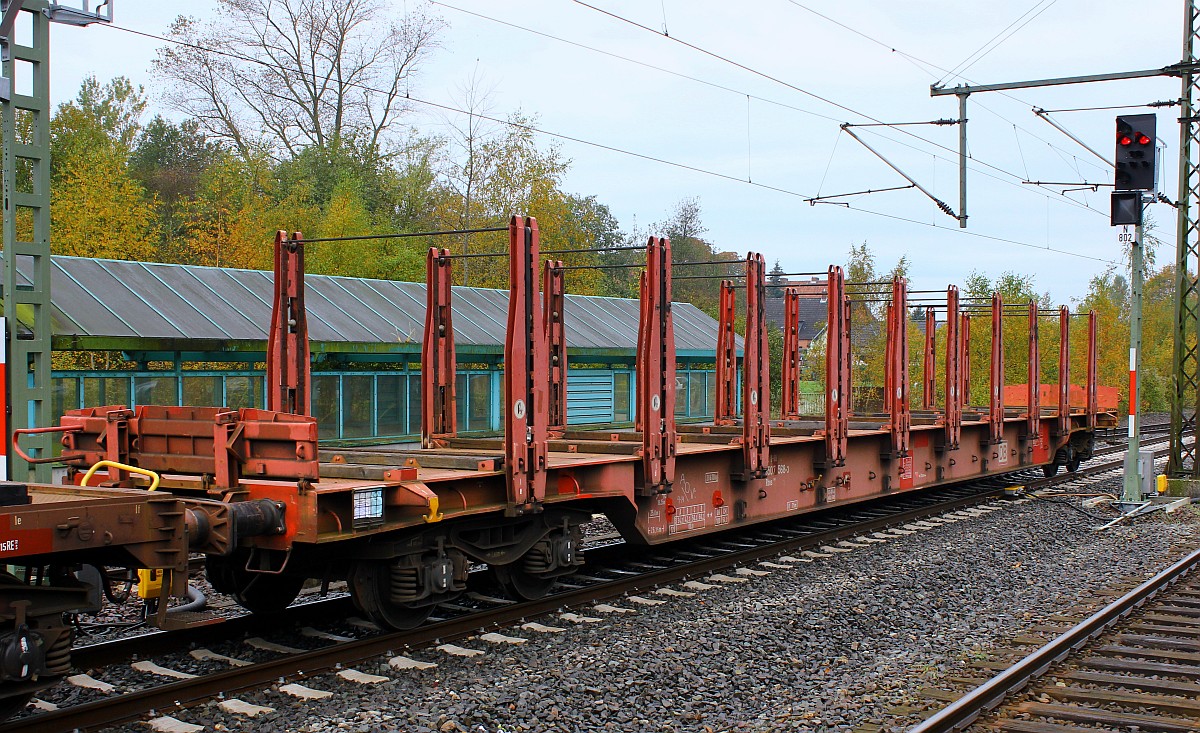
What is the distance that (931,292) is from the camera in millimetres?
17719

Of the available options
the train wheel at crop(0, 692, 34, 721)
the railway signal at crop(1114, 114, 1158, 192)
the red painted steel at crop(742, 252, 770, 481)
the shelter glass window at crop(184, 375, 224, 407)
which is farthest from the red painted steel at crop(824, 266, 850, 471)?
the shelter glass window at crop(184, 375, 224, 407)

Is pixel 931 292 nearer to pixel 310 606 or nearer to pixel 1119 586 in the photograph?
pixel 1119 586

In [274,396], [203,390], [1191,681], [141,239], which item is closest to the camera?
[1191,681]

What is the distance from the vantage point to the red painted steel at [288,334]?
31.9ft

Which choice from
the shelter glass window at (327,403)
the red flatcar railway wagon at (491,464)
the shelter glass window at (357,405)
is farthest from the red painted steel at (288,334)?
the shelter glass window at (357,405)

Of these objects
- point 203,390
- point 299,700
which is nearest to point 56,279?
point 203,390

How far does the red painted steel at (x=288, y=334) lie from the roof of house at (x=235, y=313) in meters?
7.35

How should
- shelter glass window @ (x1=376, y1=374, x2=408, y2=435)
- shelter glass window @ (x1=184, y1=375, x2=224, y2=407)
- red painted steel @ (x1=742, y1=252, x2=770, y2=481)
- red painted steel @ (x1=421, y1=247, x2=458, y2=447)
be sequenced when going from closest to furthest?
red painted steel @ (x1=421, y1=247, x2=458, y2=447)
red painted steel @ (x1=742, y1=252, x2=770, y2=481)
shelter glass window @ (x1=184, y1=375, x2=224, y2=407)
shelter glass window @ (x1=376, y1=374, x2=408, y2=435)

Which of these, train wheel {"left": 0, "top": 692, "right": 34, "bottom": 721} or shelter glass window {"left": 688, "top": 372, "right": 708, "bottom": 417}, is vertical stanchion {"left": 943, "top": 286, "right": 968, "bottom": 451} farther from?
train wheel {"left": 0, "top": 692, "right": 34, "bottom": 721}

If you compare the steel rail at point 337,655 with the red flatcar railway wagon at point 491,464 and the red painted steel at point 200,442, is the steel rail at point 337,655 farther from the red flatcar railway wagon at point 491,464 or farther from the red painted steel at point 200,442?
the red painted steel at point 200,442

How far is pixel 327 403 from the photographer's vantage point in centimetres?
2059

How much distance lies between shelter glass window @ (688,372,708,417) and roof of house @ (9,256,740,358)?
362cm

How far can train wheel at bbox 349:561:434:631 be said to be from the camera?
7918mm

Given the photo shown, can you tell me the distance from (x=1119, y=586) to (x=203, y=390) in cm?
1510
